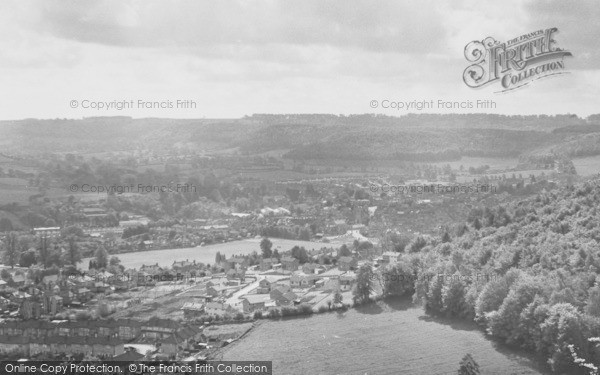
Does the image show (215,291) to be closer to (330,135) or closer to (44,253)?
(44,253)

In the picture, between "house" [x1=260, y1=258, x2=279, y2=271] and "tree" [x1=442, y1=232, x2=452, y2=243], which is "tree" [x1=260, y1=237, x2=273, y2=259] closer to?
"house" [x1=260, y1=258, x2=279, y2=271]

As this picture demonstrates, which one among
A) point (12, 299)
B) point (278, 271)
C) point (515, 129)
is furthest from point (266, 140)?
point (12, 299)

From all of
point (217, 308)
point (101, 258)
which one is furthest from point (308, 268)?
point (101, 258)

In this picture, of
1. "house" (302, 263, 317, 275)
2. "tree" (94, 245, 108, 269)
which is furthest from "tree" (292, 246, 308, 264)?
"tree" (94, 245, 108, 269)

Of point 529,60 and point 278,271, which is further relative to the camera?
point 278,271

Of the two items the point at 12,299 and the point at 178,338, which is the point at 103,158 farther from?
the point at 178,338

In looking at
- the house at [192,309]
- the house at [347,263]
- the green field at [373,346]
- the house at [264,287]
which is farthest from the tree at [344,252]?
the house at [192,309]
